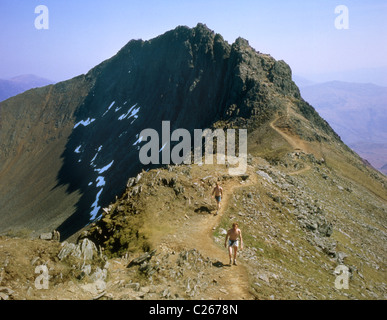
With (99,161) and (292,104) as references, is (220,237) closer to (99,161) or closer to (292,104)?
(292,104)

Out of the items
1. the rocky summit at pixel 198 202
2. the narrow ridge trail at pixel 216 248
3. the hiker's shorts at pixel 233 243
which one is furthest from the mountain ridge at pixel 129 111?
the hiker's shorts at pixel 233 243

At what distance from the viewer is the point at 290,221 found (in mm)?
26156

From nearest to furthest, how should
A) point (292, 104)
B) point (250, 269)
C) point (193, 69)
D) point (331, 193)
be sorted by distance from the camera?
point (250, 269), point (331, 193), point (292, 104), point (193, 69)

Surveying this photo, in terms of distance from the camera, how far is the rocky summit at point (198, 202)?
601 inches

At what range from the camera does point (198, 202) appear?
24453mm

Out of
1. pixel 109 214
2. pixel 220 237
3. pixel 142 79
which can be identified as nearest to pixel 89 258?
pixel 109 214

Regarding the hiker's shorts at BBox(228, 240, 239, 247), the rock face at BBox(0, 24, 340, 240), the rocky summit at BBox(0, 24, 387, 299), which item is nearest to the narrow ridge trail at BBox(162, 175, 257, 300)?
the rocky summit at BBox(0, 24, 387, 299)

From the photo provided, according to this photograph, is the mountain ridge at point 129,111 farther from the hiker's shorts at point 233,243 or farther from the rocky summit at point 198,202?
the hiker's shorts at point 233,243

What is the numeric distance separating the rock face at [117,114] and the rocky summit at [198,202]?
69 cm

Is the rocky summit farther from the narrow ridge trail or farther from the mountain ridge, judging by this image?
the mountain ridge

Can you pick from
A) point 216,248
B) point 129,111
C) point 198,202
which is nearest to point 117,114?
point 129,111

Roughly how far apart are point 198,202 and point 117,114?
135938mm

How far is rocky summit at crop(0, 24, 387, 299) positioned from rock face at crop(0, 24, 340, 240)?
691mm
